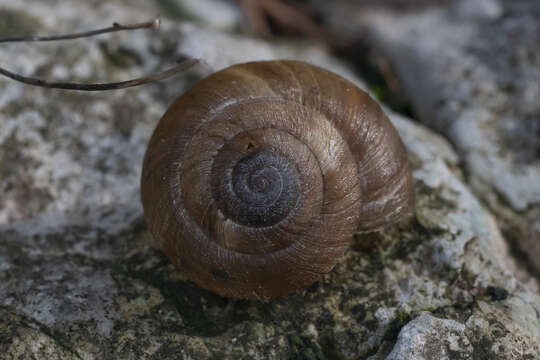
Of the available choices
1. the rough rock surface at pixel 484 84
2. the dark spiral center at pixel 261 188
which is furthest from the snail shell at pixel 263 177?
the rough rock surface at pixel 484 84

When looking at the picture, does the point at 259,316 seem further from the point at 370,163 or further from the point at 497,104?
the point at 497,104

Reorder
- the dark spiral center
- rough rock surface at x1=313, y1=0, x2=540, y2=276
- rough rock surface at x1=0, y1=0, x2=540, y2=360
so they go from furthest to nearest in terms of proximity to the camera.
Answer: rough rock surface at x1=313, y1=0, x2=540, y2=276 → rough rock surface at x1=0, y1=0, x2=540, y2=360 → the dark spiral center

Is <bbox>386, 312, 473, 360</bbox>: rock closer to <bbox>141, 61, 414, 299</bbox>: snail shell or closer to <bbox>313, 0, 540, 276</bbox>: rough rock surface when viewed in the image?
<bbox>141, 61, 414, 299</bbox>: snail shell

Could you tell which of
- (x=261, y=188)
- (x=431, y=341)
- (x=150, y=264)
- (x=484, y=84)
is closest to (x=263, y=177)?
(x=261, y=188)

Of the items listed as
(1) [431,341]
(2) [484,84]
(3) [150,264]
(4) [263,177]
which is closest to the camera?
(4) [263,177]

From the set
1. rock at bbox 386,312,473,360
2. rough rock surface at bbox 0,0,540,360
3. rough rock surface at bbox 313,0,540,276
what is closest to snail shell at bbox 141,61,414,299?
rough rock surface at bbox 0,0,540,360

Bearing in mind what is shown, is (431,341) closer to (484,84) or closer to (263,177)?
(263,177)

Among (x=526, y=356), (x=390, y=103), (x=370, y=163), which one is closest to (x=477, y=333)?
(x=526, y=356)
